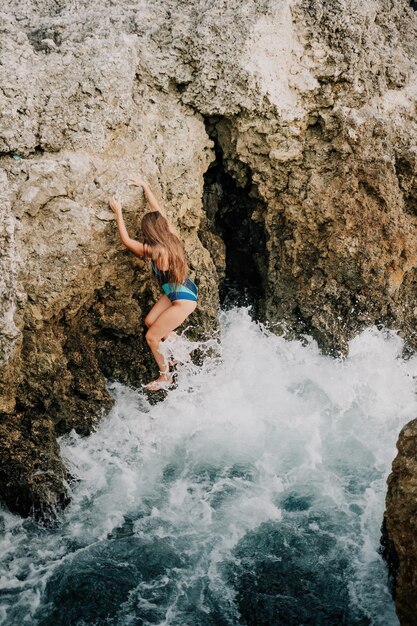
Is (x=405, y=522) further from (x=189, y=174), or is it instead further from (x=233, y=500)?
(x=189, y=174)

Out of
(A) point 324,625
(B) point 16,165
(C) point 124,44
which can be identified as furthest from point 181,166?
(A) point 324,625

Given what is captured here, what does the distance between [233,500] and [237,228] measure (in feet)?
11.1

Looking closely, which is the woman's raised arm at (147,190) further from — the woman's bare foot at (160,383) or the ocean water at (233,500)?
the woman's bare foot at (160,383)

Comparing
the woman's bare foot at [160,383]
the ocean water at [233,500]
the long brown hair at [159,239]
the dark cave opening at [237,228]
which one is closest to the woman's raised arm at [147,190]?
the long brown hair at [159,239]

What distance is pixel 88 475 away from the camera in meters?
5.57

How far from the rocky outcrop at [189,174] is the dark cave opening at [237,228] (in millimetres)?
27

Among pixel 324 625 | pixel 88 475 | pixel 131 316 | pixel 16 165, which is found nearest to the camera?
pixel 324 625

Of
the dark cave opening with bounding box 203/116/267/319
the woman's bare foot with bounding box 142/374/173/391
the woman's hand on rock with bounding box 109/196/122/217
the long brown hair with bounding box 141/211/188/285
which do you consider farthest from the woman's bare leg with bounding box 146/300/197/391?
the dark cave opening with bounding box 203/116/267/319

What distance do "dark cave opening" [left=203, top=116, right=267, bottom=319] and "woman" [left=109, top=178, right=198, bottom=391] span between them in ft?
4.39

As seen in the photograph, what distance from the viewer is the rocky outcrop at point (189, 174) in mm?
5227

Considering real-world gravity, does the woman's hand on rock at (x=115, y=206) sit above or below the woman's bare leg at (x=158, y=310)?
above

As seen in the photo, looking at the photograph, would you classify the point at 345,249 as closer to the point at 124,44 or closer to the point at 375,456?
the point at 375,456

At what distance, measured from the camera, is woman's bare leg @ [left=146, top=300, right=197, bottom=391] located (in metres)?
5.89

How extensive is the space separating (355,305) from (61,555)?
4.12 meters
